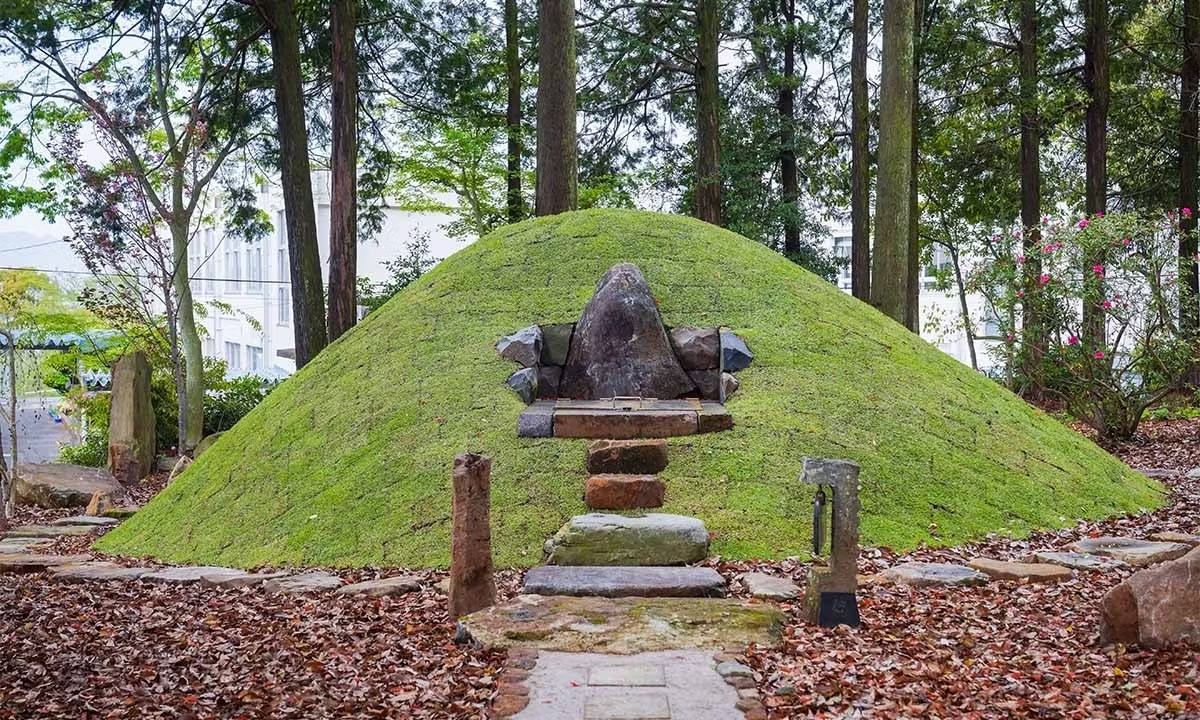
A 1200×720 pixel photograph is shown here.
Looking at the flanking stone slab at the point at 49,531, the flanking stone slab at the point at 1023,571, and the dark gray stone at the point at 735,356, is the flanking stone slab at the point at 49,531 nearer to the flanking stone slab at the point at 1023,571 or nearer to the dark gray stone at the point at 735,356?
the dark gray stone at the point at 735,356

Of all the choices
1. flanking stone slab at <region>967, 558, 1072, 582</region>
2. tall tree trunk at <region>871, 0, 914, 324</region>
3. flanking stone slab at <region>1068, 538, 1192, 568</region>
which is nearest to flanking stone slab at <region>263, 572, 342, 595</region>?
flanking stone slab at <region>967, 558, 1072, 582</region>

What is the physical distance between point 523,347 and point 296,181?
5248mm

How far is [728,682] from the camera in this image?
390 centimetres

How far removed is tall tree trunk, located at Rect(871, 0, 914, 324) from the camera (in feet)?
39.8

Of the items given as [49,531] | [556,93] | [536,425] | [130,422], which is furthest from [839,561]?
[130,422]

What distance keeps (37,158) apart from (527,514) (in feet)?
35.8

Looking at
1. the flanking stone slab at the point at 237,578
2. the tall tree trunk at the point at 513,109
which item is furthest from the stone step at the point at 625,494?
the tall tree trunk at the point at 513,109

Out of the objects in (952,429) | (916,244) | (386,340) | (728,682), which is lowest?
(728,682)

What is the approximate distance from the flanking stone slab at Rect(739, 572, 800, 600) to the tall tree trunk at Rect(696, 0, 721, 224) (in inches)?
403

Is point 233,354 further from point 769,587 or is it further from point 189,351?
point 769,587

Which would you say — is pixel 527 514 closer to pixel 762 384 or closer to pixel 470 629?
pixel 470 629

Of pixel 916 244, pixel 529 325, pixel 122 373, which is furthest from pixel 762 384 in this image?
pixel 916 244

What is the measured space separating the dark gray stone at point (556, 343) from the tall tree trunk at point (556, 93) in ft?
10.7

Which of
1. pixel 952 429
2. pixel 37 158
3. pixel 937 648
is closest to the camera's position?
pixel 937 648
